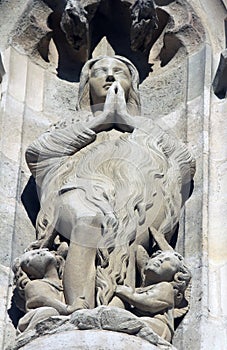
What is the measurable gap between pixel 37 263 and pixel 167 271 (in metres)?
0.44

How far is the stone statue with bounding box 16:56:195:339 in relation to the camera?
5867 millimetres

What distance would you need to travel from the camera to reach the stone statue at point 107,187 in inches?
231

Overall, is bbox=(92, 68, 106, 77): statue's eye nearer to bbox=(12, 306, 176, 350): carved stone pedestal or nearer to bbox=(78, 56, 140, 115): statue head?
bbox=(78, 56, 140, 115): statue head

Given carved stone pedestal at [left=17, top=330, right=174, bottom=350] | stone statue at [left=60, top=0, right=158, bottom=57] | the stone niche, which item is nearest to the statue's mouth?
the stone niche

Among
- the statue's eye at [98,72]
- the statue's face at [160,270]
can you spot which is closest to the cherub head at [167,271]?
the statue's face at [160,270]

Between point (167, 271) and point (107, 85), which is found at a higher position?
point (107, 85)

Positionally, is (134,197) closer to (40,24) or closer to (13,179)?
(13,179)

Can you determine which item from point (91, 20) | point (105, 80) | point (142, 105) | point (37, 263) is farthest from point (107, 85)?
point (37, 263)

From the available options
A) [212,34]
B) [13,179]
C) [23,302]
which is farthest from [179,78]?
[23,302]

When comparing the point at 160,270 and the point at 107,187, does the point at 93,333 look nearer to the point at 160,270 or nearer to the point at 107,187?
the point at 160,270

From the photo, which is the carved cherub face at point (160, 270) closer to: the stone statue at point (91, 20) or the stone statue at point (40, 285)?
the stone statue at point (40, 285)

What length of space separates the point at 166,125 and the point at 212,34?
50cm

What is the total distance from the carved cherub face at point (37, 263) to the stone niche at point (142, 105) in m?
0.12

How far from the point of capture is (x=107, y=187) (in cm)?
613
